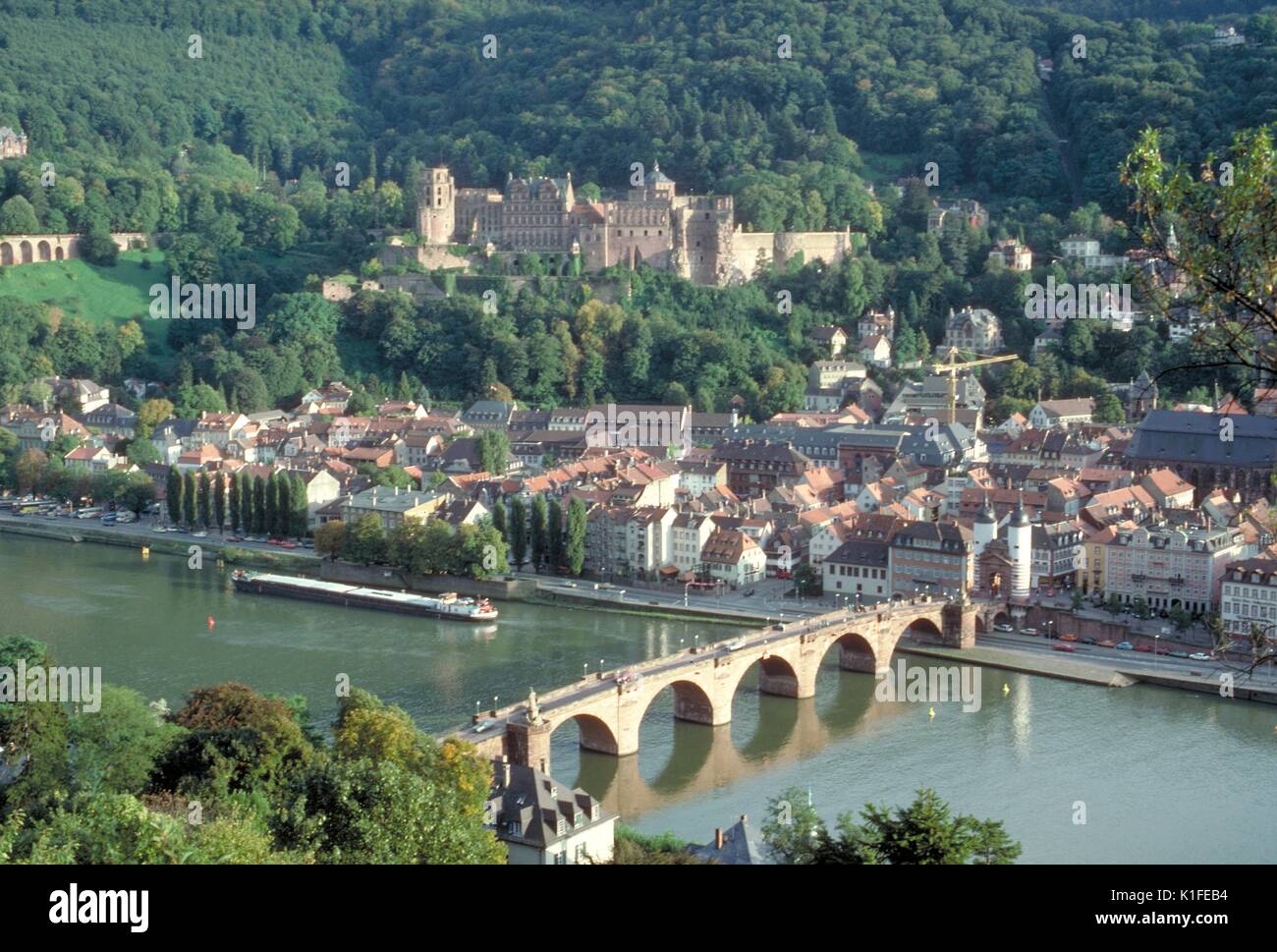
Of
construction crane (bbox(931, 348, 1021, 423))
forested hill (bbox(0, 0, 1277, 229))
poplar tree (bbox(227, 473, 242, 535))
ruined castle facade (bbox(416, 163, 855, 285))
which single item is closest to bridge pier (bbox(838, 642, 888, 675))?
poplar tree (bbox(227, 473, 242, 535))

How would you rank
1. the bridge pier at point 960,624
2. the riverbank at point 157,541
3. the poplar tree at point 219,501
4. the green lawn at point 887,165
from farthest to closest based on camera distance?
the green lawn at point 887,165 → the poplar tree at point 219,501 → the riverbank at point 157,541 → the bridge pier at point 960,624

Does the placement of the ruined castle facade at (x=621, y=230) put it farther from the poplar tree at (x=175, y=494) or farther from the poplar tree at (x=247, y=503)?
the poplar tree at (x=247, y=503)

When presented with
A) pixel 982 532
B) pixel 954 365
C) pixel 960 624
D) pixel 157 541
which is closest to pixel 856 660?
pixel 960 624

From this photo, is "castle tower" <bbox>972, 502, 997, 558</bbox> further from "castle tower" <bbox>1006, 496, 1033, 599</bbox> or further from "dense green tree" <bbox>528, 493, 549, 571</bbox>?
"dense green tree" <bbox>528, 493, 549, 571</bbox>

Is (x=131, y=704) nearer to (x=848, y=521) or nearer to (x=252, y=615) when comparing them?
(x=252, y=615)

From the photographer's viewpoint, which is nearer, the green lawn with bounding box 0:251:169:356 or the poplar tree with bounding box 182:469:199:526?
the poplar tree with bounding box 182:469:199:526

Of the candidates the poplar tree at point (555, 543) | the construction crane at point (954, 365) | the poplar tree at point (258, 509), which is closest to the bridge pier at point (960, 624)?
the poplar tree at point (555, 543)

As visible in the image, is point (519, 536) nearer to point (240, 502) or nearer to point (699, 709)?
point (240, 502)
